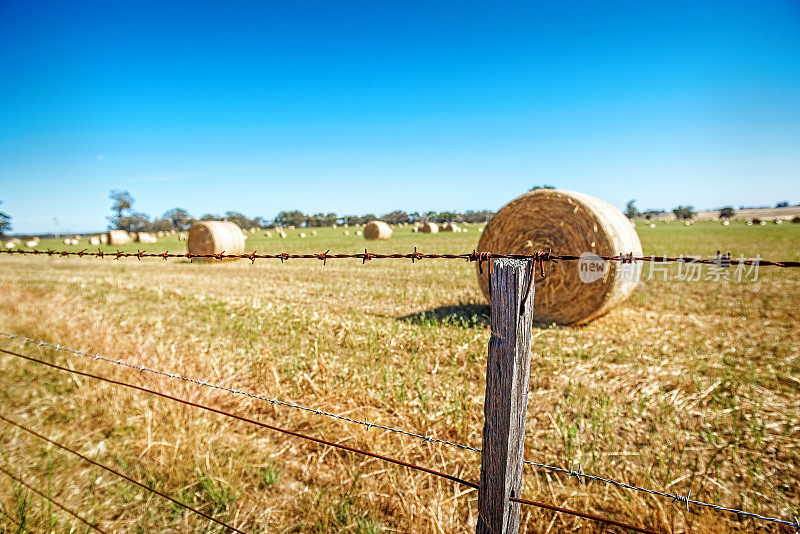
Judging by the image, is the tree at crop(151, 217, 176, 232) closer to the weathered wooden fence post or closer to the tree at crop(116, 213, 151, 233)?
the tree at crop(116, 213, 151, 233)

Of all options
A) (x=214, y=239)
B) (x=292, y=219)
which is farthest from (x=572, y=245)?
(x=292, y=219)

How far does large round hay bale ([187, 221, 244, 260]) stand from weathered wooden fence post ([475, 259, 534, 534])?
66.7ft

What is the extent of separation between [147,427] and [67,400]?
1.35 metres

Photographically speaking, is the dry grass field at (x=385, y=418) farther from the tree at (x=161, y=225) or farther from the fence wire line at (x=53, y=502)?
the tree at (x=161, y=225)

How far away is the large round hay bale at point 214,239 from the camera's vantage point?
20.3m

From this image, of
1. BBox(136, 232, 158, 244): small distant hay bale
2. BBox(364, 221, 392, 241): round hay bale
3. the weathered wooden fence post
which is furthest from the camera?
BBox(136, 232, 158, 244): small distant hay bale

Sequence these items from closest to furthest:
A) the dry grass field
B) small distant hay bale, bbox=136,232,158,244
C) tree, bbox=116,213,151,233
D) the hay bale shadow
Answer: the dry grass field
the hay bale shadow
small distant hay bale, bbox=136,232,158,244
tree, bbox=116,213,151,233

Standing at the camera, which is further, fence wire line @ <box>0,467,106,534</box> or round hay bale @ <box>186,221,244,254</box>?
round hay bale @ <box>186,221,244,254</box>

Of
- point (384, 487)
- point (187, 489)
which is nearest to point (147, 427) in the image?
point (187, 489)

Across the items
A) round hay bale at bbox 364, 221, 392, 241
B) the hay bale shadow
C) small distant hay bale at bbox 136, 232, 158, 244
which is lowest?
the hay bale shadow

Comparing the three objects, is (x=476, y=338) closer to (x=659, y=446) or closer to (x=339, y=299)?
(x=659, y=446)

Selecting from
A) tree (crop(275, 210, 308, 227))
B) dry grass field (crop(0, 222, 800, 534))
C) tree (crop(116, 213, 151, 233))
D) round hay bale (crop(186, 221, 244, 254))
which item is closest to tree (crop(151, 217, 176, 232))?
tree (crop(116, 213, 151, 233))

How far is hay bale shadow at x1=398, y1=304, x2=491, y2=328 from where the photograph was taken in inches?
267

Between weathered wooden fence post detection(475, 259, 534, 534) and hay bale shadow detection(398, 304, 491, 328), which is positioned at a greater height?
weathered wooden fence post detection(475, 259, 534, 534)
